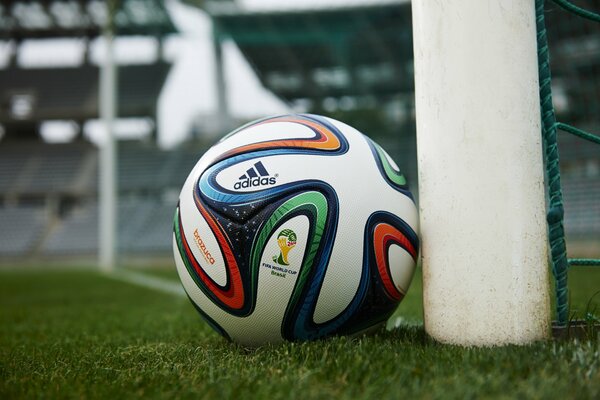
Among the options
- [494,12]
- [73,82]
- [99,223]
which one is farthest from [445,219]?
[73,82]

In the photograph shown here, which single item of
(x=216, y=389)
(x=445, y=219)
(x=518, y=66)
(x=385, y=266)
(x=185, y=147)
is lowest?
(x=216, y=389)

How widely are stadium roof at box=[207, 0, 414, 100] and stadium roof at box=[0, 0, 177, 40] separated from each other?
10.2 ft

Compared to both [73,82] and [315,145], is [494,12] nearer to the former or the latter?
[315,145]

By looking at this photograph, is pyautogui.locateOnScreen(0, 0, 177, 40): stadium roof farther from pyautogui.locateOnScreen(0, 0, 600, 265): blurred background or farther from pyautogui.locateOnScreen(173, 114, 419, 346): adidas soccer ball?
pyautogui.locateOnScreen(173, 114, 419, 346): adidas soccer ball

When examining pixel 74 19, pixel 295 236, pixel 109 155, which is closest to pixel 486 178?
pixel 295 236

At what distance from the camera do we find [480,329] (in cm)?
175

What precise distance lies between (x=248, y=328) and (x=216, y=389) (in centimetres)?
55

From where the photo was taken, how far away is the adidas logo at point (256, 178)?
1821 millimetres

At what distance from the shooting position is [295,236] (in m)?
1.78

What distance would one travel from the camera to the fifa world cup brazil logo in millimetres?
1777

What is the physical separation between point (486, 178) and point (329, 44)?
22555 mm

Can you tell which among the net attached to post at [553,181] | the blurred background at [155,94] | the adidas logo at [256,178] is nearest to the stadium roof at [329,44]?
the blurred background at [155,94]

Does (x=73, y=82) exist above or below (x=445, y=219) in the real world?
above

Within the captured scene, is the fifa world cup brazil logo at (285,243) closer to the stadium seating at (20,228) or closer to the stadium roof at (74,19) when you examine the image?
the stadium roof at (74,19)
